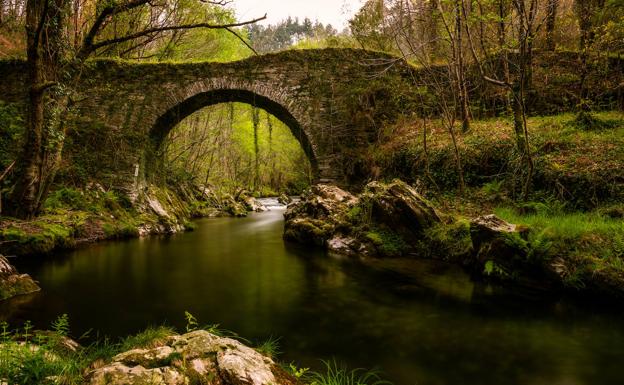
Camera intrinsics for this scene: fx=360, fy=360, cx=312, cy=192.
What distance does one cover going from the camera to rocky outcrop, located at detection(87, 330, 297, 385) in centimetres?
190

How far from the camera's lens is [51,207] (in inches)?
359

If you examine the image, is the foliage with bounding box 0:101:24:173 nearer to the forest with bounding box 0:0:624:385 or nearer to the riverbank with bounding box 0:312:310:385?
the forest with bounding box 0:0:624:385

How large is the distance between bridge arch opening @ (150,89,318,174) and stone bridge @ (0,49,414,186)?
90mm

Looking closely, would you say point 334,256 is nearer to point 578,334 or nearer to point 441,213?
point 441,213

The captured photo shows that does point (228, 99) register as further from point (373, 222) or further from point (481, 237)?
point (481, 237)

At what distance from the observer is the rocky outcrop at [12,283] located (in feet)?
Answer: 15.4

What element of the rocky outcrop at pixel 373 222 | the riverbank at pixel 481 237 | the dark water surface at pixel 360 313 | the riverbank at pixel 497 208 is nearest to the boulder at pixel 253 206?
the riverbank at pixel 497 208

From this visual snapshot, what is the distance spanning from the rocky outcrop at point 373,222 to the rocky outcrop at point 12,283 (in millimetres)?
5769

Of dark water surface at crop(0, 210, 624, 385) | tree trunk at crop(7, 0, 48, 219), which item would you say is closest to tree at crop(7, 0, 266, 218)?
tree trunk at crop(7, 0, 48, 219)

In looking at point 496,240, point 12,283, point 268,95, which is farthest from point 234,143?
point 496,240

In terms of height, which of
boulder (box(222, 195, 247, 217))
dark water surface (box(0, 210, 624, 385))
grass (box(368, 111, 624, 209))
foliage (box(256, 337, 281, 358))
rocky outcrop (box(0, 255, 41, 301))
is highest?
grass (box(368, 111, 624, 209))

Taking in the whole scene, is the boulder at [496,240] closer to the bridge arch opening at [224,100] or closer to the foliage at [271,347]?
the foliage at [271,347]

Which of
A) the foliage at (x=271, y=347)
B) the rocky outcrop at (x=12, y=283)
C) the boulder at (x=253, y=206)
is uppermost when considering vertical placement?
the rocky outcrop at (x=12, y=283)

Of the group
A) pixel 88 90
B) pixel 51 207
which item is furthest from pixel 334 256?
pixel 88 90
